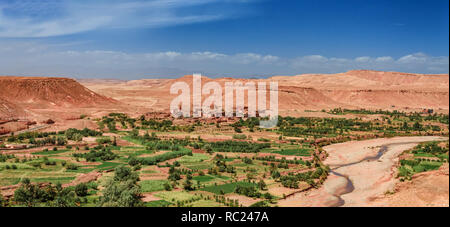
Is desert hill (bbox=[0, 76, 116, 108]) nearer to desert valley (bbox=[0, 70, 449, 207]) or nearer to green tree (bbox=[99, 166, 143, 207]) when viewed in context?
desert valley (bbox=[0, 70, 449, 207])

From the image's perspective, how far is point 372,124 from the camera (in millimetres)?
49094

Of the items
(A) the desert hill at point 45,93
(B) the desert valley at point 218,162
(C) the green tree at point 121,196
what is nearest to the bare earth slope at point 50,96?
(A) the desert hill at point 45,93

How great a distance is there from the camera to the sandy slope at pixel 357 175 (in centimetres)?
1675

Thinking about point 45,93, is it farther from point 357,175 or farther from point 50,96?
point 357,175

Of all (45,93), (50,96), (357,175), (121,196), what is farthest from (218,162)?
(45,93)

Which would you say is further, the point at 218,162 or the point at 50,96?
the point at 50,96

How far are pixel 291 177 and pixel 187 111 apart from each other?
133 feet

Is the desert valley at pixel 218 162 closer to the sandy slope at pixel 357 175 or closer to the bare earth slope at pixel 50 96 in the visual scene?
the sandy slope at pixel 357 175

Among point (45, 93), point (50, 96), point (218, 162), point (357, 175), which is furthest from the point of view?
point (45, 93)

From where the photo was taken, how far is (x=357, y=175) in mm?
22375

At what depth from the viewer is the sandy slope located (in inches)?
659

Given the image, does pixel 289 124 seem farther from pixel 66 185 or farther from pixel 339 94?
pixel 339 94

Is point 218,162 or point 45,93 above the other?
point 45,93
